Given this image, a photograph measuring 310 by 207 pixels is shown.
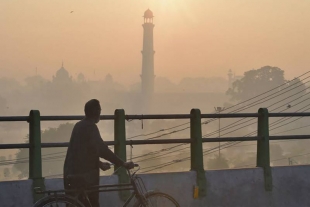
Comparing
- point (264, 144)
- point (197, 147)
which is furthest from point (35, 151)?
point (264, 144)

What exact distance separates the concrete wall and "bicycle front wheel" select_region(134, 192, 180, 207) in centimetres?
137

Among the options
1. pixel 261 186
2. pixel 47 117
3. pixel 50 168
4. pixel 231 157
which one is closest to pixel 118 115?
pixel 47 117

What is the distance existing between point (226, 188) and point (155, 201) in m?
2.41

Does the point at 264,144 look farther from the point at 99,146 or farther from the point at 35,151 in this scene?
the point at 99,146

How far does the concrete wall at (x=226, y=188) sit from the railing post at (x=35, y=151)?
0.11m

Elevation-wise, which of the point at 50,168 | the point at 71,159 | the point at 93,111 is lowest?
the point at 71,159

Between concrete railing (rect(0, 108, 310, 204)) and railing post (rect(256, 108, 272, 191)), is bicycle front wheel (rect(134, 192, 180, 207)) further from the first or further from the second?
railing post (rect(256, 108, 272, 191))

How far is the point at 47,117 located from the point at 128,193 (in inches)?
65.2

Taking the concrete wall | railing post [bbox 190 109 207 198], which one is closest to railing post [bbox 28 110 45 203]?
the concrete wall

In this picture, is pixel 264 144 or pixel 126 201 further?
pixel 264 144

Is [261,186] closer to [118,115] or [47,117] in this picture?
[118,115]

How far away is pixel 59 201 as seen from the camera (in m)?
7.40

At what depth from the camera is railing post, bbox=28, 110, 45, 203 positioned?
29.7 feet

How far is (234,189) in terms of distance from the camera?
10227 millimetres
